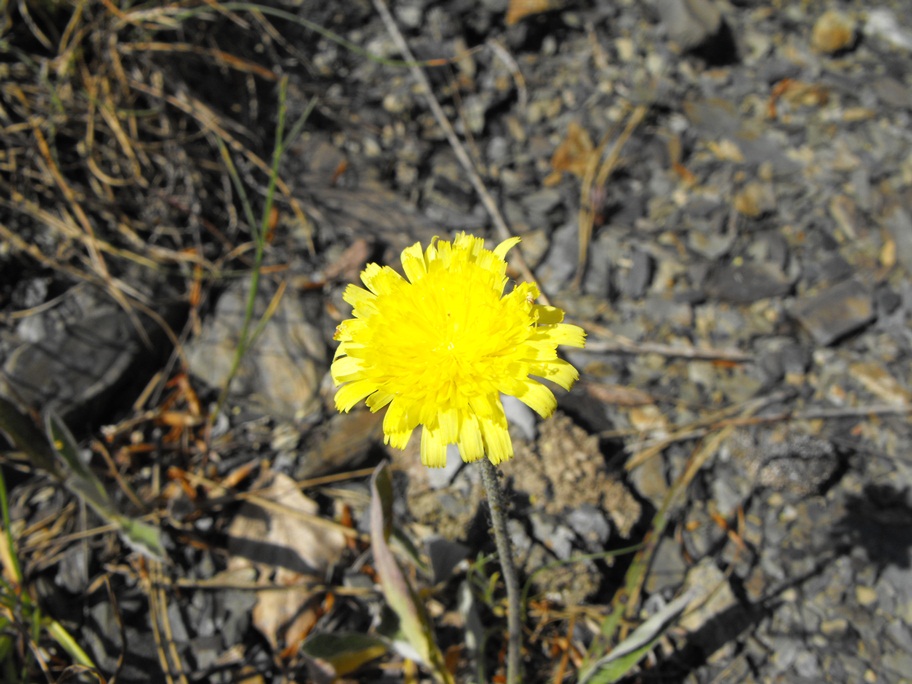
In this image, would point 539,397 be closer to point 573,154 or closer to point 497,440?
point 497,440

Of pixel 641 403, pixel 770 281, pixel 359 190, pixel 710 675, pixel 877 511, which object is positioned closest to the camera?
pixel 710 675

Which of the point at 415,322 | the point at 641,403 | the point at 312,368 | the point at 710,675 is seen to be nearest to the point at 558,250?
the point at 641,403

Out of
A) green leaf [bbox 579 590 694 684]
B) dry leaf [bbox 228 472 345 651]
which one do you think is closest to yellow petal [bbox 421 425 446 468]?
green leaf [bbox 579 590 694 684]

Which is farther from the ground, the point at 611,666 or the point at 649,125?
the point at 649,125

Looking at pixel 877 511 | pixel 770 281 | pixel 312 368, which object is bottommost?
pixel 877 511

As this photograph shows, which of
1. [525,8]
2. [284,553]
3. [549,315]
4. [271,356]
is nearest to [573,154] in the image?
[525,8]

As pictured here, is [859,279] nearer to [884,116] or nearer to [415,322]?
[884,116]

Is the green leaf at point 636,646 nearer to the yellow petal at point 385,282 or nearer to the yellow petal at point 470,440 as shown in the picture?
the yellow petal at point 470,440
